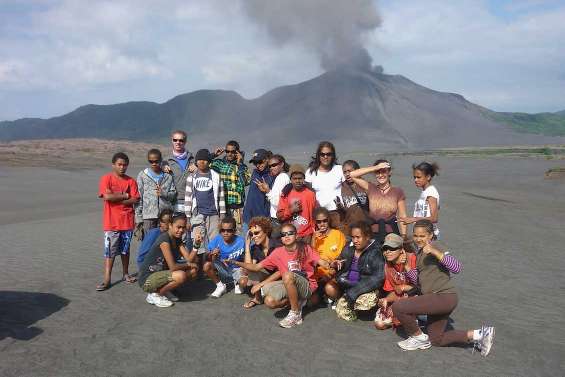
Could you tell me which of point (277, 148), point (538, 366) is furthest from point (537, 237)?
point (277, 148)

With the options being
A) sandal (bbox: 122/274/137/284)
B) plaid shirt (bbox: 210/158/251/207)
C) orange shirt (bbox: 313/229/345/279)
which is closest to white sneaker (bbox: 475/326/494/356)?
orange shirt (bbox: 313/229/345/279)

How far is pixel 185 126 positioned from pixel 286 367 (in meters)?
144

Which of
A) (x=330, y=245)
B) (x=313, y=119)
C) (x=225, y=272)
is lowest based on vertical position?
(x=225, y=272)

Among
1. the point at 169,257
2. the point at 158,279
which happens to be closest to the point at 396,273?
the point at 169,257

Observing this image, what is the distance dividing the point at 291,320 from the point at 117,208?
2.71 metres

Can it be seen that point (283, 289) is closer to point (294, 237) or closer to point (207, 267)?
point (294, 237)

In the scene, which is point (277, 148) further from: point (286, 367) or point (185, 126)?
point (286, 367)

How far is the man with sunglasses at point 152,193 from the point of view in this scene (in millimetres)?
6582

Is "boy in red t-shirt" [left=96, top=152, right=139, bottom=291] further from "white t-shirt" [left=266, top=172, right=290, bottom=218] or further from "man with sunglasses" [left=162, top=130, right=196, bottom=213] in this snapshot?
→ "white t-shirt" [left=266, top=172, right=290, bottom=218]

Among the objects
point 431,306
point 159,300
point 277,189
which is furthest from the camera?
point 277,189

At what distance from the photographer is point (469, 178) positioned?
28797mm

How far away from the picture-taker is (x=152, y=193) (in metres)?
6.59

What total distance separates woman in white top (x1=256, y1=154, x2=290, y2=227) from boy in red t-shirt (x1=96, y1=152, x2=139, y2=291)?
5.53 ft

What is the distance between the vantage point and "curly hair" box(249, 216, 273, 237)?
587 centimetres
